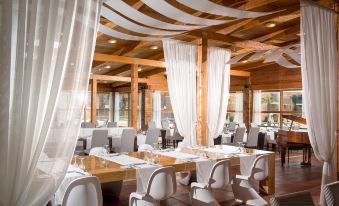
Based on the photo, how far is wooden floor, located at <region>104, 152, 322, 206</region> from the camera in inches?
201

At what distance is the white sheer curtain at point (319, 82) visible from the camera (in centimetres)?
473

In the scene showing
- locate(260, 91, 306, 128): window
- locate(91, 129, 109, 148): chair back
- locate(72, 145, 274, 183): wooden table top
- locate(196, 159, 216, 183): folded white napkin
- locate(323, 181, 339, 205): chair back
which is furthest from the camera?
locate(260, 91, 306, 128): window

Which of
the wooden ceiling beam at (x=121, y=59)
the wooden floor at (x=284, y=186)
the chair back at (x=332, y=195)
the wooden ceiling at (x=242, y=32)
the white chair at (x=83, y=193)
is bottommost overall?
the wooden floor at (x=284, y=186)

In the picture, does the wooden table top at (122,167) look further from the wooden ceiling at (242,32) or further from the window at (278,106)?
the window at (278,106)

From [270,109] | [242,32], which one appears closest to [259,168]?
[242,32]

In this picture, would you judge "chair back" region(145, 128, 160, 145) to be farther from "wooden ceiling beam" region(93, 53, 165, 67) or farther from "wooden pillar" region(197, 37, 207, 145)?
"wooden ceiling beam" region(93, 53, 165, 67)

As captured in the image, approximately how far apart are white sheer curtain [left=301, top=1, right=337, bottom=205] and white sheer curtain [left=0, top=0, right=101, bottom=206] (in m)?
3.31

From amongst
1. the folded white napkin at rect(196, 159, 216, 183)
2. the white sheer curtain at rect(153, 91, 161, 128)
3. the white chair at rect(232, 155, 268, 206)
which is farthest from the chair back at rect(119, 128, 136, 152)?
the white sheer curtain at rect(153, 91, 161, 128)

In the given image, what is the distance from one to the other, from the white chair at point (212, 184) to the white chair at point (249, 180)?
0.59 metres

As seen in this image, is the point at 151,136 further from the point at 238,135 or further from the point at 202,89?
the point at 238,135

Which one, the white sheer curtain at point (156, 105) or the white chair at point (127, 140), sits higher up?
the white sheer curtain at point (156, 105)

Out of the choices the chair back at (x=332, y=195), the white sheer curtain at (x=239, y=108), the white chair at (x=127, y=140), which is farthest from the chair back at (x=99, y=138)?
the white sheer curtain at (x=239, y=108)

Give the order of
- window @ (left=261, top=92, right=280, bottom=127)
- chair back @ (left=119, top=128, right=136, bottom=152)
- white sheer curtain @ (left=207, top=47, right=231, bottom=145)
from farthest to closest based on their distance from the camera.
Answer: window @ (left=261, top=92, right=280, bottom=127) → chair back @ (left=119, top=128, right=136, bottom=152) → white sheer curtain @ (left=207, top=47, right=231, bottom=145)

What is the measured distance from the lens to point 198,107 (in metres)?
7.36
